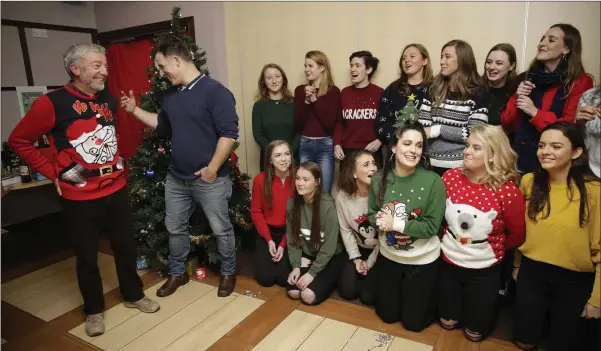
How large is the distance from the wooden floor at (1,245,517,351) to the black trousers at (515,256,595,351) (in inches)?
7.3

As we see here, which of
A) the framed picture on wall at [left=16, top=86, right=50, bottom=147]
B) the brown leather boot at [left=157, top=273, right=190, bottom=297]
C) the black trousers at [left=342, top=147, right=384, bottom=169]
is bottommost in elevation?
the brown leather boot at [left=157, top=273, right=190, bottom=297]

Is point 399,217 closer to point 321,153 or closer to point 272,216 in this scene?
point 272,216

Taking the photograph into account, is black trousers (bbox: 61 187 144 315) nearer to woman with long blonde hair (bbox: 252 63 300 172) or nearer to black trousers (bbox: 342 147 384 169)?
woman with long blonde hair (bbox: 252 63 300 172)

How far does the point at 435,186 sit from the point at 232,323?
1.40m

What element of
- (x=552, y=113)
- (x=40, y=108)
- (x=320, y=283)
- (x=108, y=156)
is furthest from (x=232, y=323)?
(x=552, y=113)

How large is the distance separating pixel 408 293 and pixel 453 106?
1.13 meters

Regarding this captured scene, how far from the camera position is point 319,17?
3314 mm

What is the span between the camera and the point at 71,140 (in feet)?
6.90

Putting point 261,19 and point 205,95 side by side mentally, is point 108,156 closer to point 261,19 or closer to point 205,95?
point 205,95

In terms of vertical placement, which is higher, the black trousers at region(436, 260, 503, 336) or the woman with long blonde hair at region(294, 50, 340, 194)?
the woman with long blonde hair at region(294, 50, 340, 194)

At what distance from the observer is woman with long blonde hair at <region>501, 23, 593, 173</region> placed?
2129mm

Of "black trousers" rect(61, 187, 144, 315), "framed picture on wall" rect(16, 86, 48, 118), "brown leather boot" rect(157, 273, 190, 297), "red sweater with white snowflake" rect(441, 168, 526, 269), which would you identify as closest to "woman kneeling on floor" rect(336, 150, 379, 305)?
"red sweater with white snowflake" rect(441, 168, 526, 269)

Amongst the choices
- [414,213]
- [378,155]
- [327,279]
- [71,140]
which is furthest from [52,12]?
[414,213]

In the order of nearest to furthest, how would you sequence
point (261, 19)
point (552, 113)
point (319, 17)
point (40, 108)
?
point (40, 108)
point (552, 113)
point (319, 17)
point (261, 19)
